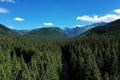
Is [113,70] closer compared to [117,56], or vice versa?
[113,70]

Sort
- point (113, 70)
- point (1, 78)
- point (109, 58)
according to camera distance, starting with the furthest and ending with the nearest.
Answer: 1. point (109, 58)
2. point (113, 70)
3. point (1, 78)

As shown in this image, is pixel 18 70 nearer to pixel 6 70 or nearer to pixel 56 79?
pixel 6 70

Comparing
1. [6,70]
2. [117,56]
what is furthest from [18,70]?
[117,56]

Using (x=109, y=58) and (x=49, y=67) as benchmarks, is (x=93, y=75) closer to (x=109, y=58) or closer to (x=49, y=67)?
(x=49, y=67)

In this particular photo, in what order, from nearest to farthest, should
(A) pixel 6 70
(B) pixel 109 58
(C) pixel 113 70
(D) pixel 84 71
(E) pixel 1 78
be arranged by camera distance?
(E) pixel 1 78
(A) pixel 6 70
(D) pixel 84 71
(C) pixel 113 70
(B) pixel 109 58

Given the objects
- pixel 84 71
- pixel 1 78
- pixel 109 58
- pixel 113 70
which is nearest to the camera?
pixel 1 78

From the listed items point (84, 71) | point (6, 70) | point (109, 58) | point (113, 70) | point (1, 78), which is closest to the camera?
point (1, 78)

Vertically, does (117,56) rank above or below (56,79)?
above

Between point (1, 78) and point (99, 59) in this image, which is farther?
point (99, 59)

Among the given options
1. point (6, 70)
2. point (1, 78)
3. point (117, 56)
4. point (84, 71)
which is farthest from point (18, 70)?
point (117, 56)
